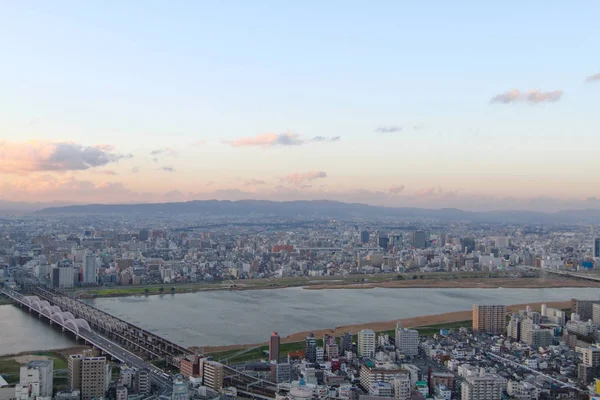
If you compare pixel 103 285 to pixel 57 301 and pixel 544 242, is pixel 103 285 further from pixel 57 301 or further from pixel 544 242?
pixel 544 242

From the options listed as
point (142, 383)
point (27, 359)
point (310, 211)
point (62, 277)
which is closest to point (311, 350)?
point (142, 383)

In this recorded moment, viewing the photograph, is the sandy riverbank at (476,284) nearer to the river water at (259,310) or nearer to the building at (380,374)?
the river water at (259,310)

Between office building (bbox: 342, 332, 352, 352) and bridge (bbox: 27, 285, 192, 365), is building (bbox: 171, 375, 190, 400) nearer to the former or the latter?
bridge (bbox: 27, 285, 192, 365)

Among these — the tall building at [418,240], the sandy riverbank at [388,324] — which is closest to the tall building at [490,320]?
the sandy riverbank at [388,324]

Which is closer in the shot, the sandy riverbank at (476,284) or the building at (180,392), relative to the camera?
the building at (180,392)

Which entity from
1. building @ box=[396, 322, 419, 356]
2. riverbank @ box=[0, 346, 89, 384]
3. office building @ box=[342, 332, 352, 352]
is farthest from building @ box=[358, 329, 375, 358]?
riverbank @ box=[0, 346, 89, 384]

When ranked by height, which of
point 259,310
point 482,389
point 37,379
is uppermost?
point 37,379

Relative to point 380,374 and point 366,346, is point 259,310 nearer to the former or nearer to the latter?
point 366,346
